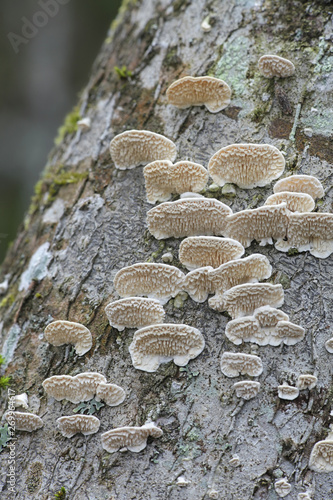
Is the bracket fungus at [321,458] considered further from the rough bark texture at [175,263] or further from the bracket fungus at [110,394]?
the bracket fungus at [110,394]

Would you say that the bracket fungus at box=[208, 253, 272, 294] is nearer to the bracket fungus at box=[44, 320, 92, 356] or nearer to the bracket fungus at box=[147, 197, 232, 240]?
the bracket fungus at box=[147, 197, 232, 240]

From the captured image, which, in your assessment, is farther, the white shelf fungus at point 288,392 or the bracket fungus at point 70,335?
the bracket fungus at point 70,335

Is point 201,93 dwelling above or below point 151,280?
above

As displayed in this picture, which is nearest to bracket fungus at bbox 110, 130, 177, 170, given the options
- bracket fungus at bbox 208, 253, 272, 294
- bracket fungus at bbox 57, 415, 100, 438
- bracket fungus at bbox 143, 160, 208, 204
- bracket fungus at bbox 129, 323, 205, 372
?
bracket fungus at bbox 143, 160, 208, 204

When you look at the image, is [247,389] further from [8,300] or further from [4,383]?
[8,300]

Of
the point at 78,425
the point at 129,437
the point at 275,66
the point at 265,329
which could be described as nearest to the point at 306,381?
the point at 265,329

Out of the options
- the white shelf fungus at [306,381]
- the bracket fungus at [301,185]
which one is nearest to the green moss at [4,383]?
the white shelf fungus at [306,381]
